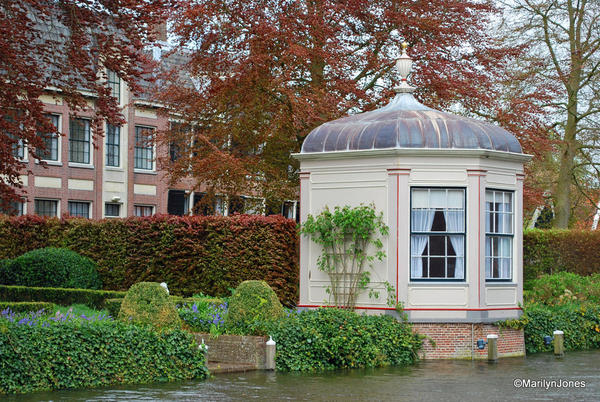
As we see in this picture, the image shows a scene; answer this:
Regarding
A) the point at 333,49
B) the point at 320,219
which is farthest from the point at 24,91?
the point at 333,49

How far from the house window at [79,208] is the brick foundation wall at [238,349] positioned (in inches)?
935

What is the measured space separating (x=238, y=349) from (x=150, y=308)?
→ 82.2 inches

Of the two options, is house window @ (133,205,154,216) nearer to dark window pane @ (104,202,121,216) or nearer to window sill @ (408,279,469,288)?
dark window pane @ (104,202,121,216)

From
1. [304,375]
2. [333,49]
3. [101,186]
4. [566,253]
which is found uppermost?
[333,49]

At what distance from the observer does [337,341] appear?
17453 millimetres

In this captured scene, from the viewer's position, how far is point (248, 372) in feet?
54.7

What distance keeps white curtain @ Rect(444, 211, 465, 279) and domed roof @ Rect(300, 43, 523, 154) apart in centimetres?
131

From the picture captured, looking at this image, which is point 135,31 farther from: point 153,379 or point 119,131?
point 119,131

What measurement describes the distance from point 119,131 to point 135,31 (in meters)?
23.6

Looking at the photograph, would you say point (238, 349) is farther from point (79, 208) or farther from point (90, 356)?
point (79, 208)

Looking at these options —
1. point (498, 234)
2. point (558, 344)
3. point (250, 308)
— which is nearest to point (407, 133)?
point (498, 234)

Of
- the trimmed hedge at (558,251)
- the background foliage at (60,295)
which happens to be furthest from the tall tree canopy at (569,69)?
the background foliage at (60,295)

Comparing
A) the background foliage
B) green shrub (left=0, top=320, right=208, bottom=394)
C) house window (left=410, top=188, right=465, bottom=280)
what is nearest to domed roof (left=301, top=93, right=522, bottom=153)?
house window (left=410, top=188, right=465, bottom=280)

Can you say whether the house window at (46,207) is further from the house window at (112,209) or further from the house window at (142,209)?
the house window at (142,209)
